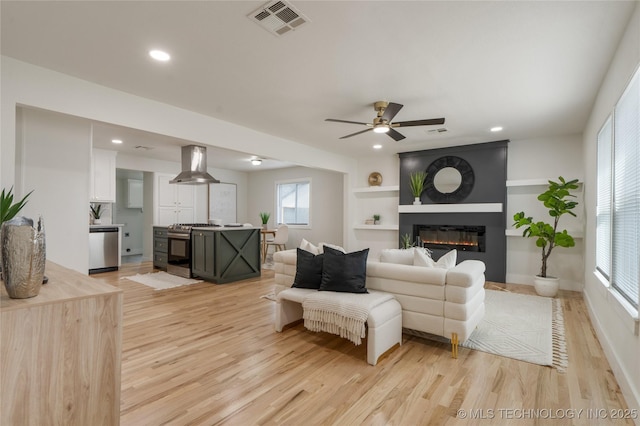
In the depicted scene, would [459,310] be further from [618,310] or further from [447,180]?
[447,180]

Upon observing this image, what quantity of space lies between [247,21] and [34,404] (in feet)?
7.74

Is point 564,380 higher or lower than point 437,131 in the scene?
lower

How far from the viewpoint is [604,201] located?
3.16 metres

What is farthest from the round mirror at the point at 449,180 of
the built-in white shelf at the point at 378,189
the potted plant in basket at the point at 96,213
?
the potted plant in basket at the point at 96,213

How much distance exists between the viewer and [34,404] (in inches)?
44.5

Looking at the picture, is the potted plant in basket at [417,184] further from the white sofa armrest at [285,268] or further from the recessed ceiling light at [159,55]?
the recessed ceiling light at [159,55]

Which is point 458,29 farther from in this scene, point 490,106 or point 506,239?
point 506,239

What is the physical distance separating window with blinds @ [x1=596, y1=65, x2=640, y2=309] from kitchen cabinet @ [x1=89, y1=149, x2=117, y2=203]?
7.73 metres

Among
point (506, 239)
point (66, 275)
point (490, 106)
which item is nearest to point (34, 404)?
point (66, 275)

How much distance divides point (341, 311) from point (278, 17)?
2.27m

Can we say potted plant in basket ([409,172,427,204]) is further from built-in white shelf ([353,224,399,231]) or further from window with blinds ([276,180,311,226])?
window with blinds ([276,180,311,226])

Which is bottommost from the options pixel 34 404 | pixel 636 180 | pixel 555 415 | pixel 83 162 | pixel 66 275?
pixel 555 415

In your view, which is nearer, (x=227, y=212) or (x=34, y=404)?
(x=34, y=404)

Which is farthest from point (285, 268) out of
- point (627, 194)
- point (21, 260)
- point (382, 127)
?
point (627, 194)
